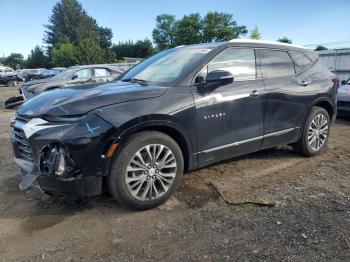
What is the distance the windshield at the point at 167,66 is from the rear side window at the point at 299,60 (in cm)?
162

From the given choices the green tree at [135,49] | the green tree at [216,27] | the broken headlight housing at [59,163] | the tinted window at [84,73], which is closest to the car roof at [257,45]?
the broken headlight housing at [59,163]

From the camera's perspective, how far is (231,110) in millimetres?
4285

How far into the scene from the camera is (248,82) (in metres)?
4.56

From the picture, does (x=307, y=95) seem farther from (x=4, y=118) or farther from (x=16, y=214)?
(x=4, y=118)

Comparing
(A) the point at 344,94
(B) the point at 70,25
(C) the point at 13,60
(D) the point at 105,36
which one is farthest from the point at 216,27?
(A) the point at 344,94

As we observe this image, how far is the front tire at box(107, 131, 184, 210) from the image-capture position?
11.6 feet

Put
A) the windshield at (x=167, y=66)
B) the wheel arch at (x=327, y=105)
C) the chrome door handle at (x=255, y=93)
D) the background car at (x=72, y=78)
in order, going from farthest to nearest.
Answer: the background car at (x=72, y=78) < the wheel arch at (x=327, y=105) < the chrome door handle at (x=255, y=93) < the windshield at (x=167, y=66)

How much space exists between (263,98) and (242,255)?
7.60ft

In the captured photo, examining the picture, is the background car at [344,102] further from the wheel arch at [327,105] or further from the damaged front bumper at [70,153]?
the damaged front bumper at [70,153]

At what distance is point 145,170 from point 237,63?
1.90 m

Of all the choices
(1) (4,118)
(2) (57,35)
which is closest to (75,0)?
(2) (57,35)

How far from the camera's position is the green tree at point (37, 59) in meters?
84.9

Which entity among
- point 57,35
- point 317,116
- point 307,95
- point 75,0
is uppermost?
point 75,0

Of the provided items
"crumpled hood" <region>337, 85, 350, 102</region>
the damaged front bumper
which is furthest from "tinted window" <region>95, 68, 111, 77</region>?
the damaged front bumper
